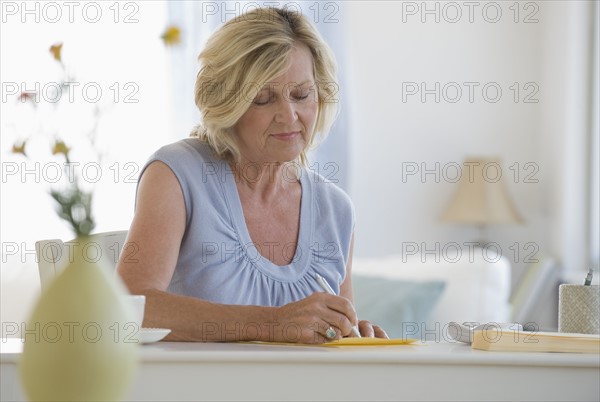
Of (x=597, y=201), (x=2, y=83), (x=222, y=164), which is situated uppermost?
(x=2, y=83)

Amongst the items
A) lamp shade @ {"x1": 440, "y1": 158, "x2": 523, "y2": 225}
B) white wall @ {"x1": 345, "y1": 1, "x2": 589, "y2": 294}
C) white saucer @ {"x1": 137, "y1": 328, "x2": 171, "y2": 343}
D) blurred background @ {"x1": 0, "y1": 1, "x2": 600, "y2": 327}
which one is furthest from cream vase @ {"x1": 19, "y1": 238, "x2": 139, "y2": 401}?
white wall @ {"x1": 345, "y1": 1, "x2": 589, "y2": 294}

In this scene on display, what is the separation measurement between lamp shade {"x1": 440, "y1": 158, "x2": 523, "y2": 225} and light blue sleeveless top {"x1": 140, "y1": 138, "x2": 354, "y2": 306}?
2.22 metres

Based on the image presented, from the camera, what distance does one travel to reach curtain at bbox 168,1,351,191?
4.08m

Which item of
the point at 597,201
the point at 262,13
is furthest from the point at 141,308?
the point at 597,201

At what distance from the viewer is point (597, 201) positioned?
13.1 feet

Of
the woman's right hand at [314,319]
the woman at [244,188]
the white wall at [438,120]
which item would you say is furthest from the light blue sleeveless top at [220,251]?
the white wall at [438,120]

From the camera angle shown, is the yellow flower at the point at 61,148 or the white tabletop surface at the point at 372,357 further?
the white tabletop surface at the point at 372,357

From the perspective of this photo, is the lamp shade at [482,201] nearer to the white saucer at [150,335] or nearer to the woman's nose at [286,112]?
the woman's nose at [286,112]

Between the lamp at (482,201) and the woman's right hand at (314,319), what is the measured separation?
8.62 feet

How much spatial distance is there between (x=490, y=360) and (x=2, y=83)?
309 centimetres

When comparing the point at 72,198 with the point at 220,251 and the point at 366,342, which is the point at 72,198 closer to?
the point at 366,342

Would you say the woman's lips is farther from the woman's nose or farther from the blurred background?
the blurred background

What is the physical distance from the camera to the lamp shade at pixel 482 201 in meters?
4.11

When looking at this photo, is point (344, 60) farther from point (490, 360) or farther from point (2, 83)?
point (490, 360)
